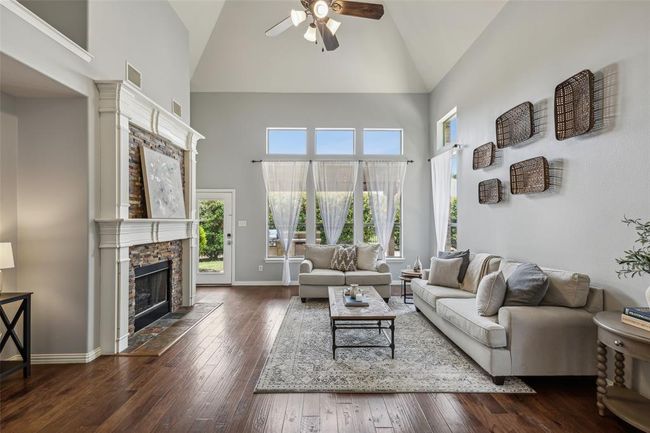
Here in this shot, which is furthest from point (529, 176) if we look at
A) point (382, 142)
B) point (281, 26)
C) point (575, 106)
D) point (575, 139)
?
point (382, 142)

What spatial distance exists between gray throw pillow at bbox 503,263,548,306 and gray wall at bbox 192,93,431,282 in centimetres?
408

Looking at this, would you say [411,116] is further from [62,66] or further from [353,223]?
[62,66]

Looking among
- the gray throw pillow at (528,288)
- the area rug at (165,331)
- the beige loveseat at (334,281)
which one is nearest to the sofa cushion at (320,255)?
the beige loveseat at (334,281)

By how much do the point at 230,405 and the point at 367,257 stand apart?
12.7ft

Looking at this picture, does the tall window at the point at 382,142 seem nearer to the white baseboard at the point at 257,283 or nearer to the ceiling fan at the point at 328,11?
the white baseboard at the point at 257,283

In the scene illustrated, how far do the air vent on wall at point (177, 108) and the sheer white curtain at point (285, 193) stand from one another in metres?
2.12

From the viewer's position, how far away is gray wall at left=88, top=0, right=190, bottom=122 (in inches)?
134

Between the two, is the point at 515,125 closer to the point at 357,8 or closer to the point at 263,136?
the point at 357,8

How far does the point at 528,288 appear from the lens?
2979 millimetres

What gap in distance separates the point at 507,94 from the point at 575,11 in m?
1.15

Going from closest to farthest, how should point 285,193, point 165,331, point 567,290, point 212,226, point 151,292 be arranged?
point 567,290
point 165,331
point 151,292
point 285,193
point 212,226

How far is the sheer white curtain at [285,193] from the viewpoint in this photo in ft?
23.0

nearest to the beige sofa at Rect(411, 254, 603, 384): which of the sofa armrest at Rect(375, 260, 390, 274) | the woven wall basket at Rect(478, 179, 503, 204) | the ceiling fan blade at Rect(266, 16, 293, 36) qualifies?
the woven wall basket at Rect(478, 179, 503, 204)

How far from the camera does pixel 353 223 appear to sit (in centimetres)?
719
